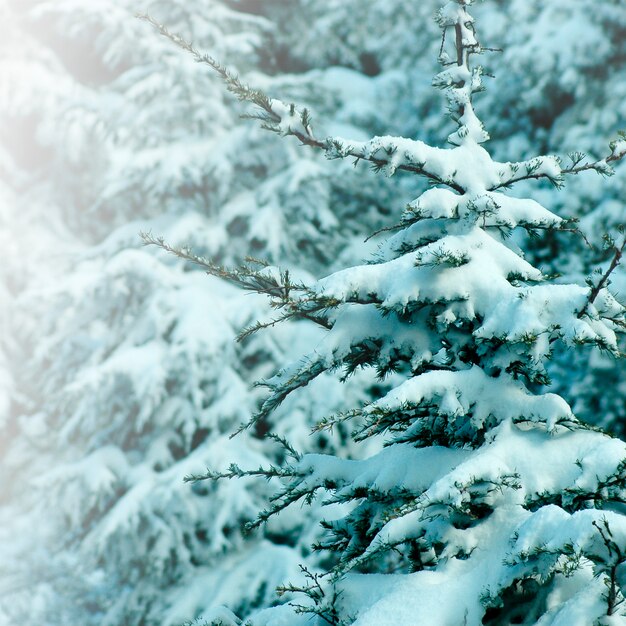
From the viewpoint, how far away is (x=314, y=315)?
366 cm

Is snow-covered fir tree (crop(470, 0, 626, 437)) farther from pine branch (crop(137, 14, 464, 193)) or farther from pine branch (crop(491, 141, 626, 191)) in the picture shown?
pine branch (crop(137, 14, 464, 193))

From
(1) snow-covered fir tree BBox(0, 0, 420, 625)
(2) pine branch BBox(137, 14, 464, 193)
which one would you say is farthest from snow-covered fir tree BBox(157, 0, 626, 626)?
(1) snow-covered fir tree BBox(0, 0, 420, 625)

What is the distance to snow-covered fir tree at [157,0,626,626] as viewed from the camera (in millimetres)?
2842

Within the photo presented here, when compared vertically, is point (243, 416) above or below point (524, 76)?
below

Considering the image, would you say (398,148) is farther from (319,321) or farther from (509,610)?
(509,610)

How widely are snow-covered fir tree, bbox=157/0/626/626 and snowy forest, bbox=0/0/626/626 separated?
0.02 meters

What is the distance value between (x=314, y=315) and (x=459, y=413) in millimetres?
963

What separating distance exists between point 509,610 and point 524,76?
9.14m

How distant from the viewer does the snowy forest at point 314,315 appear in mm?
3137

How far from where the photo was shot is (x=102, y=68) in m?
14.3

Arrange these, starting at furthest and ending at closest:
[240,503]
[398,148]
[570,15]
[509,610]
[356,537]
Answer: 1. [570,15]
2. [240,503]
3. [356,537]
4. [398,148]
5. [509,610]

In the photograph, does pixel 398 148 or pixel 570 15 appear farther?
→ pixel 570 15

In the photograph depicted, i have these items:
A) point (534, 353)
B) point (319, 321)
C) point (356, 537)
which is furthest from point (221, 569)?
point (534, 353)

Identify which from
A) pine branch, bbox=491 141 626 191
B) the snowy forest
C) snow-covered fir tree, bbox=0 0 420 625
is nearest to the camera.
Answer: the snowy forest
